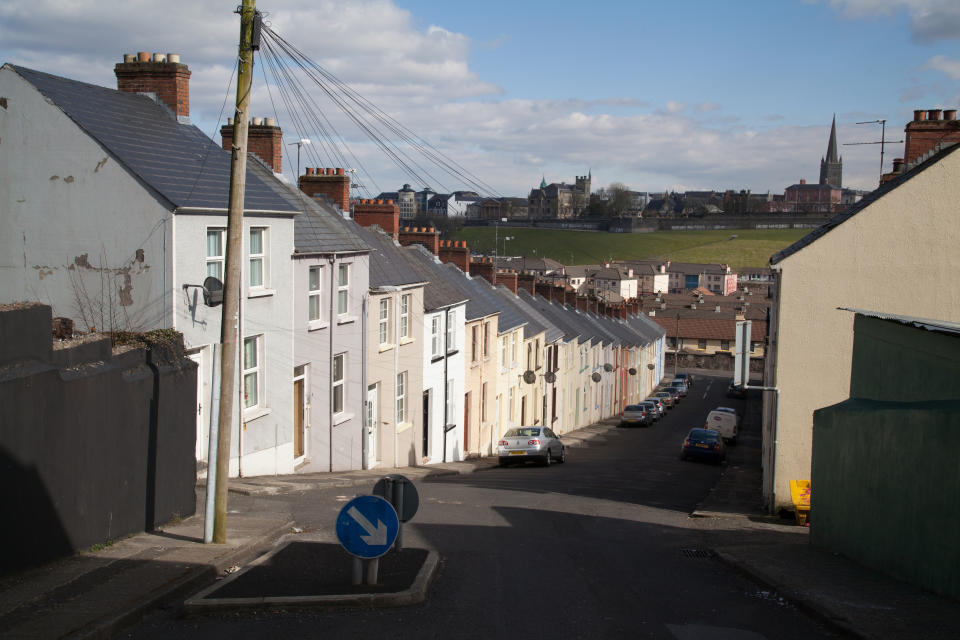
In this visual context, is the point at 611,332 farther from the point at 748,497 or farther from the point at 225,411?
the point at 225,411

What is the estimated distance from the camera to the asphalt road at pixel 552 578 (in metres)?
7.88

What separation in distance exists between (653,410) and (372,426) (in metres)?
35.3

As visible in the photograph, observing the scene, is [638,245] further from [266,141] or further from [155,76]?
[155,76]

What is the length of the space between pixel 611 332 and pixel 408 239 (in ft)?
96.9

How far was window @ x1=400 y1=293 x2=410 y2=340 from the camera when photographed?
24938 mm

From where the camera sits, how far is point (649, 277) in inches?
5512

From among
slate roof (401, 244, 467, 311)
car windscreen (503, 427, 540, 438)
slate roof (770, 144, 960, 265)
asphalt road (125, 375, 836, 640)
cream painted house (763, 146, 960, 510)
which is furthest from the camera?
car windscreen (503, 427, 540, 438)

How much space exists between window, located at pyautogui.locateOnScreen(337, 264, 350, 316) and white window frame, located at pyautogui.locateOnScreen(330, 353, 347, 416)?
115 centimetres

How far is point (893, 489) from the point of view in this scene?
33.3 feet

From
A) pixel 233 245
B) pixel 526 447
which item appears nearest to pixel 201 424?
pixel 233 245

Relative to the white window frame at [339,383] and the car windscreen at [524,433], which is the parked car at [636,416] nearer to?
the car windscreen at [524,433]

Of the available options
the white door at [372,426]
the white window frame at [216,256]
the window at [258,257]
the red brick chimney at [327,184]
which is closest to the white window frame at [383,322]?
the white door at [372,426]

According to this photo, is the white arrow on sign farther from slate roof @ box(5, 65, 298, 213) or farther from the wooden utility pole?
slate roof @ box(5, 65, 298, 213)

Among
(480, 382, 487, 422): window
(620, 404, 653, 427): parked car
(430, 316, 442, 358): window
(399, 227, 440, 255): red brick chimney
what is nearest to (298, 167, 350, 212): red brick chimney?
(430, 316, 442, 358): window
